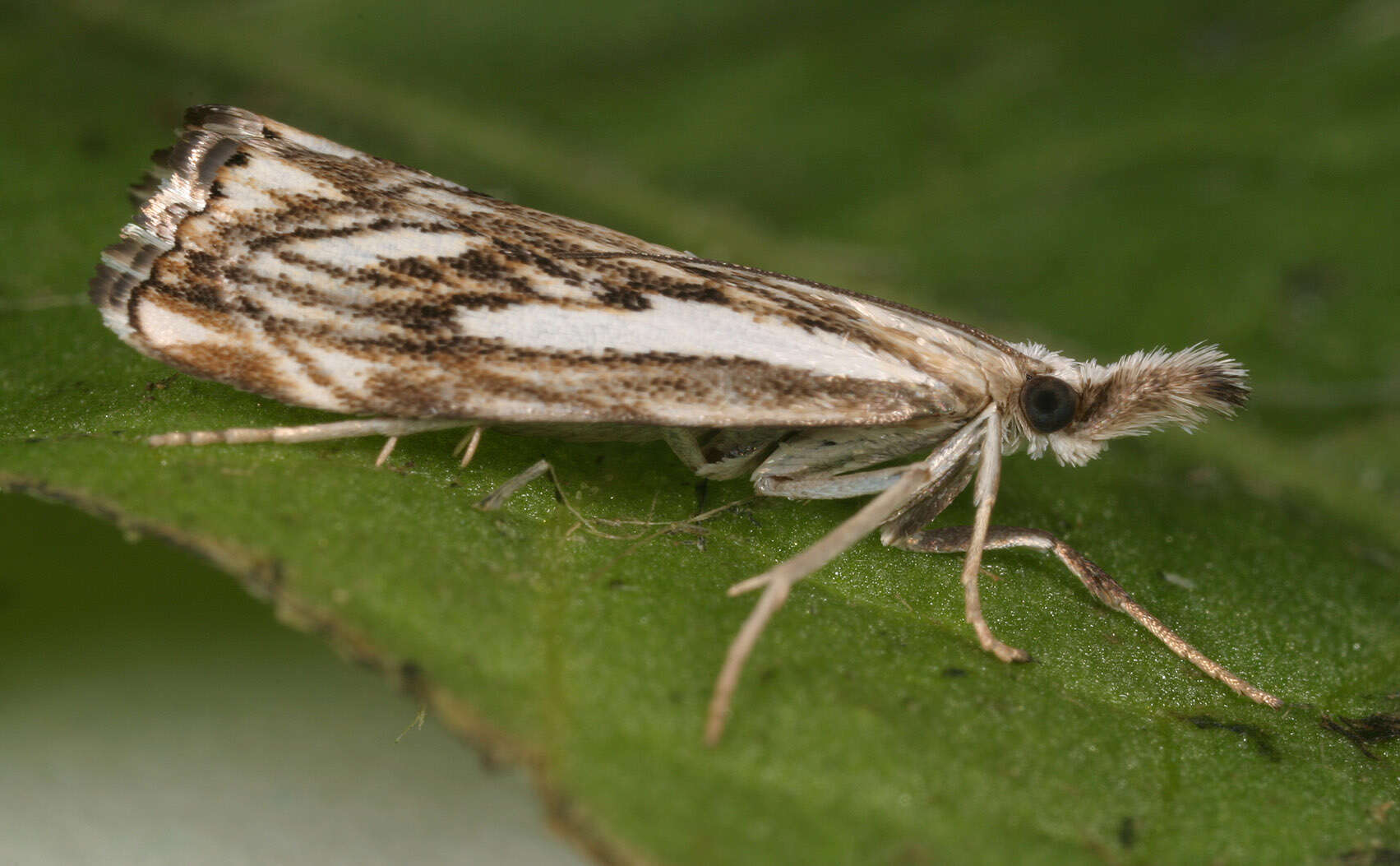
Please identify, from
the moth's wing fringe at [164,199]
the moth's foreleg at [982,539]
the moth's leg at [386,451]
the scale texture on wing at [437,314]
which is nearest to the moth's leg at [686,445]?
the scale texture on wing at [437,314]

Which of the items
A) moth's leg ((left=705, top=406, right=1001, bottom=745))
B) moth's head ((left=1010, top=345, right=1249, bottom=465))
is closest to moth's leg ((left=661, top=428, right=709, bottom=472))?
moth's leg ((left=705, top=406, right=1001, bottom=745))

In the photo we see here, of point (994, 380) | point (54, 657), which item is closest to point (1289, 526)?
point (994, 380)

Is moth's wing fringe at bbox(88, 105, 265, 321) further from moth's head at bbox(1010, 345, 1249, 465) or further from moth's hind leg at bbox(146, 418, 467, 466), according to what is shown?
moth's head at bbox(1010, 345, 1249, 465)

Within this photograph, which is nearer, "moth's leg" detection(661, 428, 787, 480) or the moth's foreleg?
the moth's foreleg

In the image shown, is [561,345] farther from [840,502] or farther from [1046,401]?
[1046,401]

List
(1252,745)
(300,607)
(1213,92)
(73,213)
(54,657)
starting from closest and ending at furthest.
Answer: (300,607), (1252,745), (54,657), (73,213), (1213,92)

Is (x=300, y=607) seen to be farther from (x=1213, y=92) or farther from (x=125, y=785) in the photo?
(x=1213, y=92)
